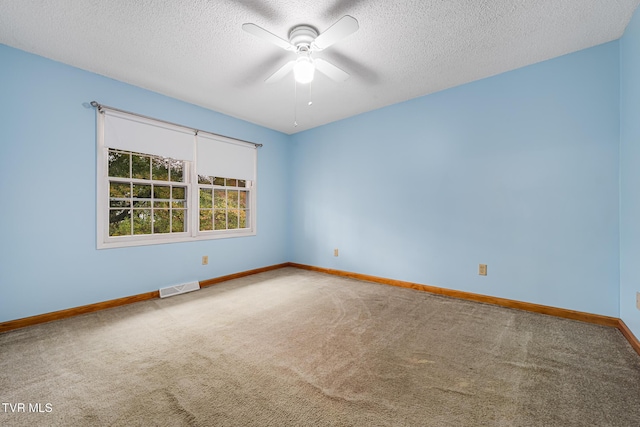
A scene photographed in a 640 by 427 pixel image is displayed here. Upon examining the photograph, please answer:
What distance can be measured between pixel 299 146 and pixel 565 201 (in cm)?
378

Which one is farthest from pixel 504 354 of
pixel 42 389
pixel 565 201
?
pixel 42 389

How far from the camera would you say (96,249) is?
2.80 meters

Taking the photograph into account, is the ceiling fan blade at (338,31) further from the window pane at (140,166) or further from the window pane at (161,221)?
the window pane at (161,221)

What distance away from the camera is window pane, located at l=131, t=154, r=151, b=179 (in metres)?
3.18

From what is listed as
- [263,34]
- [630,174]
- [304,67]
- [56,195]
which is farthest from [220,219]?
[630,174]

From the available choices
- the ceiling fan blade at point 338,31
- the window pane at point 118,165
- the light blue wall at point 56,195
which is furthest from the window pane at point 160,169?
the ceiling fan blade at point 338,31

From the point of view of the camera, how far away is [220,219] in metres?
4.11

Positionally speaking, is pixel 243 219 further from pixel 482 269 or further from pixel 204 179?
pixel 482 269

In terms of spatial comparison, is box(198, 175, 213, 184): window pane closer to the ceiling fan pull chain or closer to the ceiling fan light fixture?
the ceiling fan pull chain

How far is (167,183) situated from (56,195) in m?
1.06

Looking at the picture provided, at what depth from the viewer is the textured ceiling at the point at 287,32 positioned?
1918mm

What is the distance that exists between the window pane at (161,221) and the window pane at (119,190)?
1.20 feet

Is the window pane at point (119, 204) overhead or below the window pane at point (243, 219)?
overhead

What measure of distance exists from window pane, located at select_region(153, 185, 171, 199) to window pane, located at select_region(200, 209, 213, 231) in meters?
0.51
